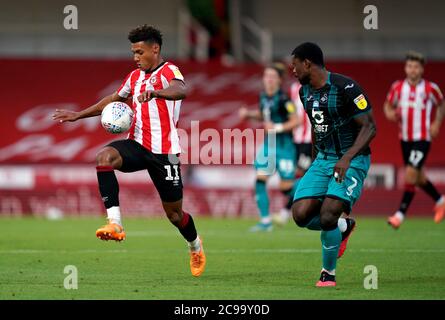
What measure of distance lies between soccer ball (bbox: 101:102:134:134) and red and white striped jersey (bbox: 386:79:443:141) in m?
7.23

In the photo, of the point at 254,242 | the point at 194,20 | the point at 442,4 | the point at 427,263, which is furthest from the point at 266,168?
the point at 442,4

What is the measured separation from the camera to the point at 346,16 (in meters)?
24.9

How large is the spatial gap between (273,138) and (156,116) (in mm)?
6288

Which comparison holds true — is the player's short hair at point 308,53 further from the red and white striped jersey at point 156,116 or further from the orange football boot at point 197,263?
the orange football boot at point 197,263

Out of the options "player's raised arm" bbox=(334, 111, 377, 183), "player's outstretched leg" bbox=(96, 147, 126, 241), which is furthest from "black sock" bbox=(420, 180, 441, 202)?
"player's outstretched leg" bbox=(96, 147, 126, 241)

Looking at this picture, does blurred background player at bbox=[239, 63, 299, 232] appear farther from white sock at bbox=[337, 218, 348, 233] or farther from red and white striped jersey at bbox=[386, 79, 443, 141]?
white sock at bbox=[337, 218, 348, 233]

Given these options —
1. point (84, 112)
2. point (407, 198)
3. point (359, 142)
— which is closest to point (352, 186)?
point (359, 142)

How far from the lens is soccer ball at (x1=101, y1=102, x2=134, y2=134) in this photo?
9.77 metres

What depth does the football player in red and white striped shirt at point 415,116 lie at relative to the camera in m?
15.9

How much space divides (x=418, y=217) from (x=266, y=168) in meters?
5.43

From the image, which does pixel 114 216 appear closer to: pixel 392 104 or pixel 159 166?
pixel 159 166

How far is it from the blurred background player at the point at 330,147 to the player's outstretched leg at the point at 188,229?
1321mm
